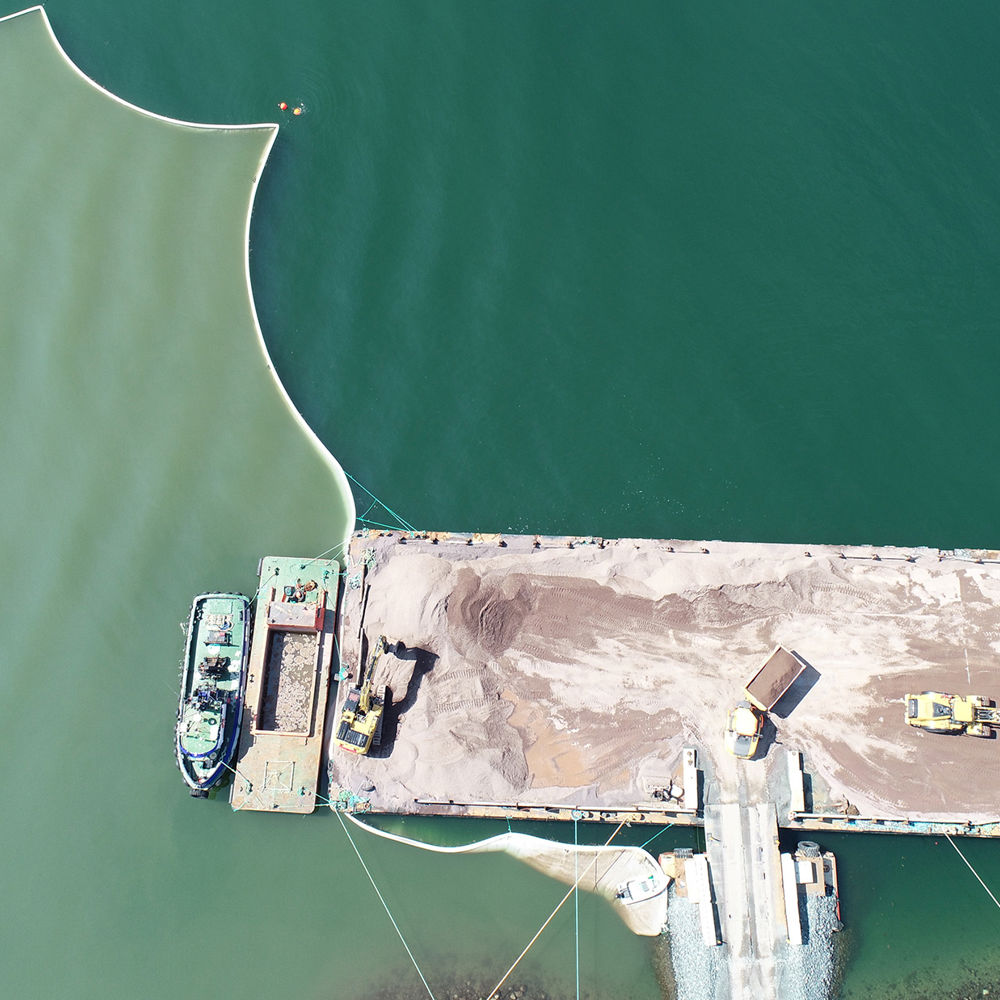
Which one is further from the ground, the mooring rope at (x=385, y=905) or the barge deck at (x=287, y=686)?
the barge deck at (x=287, y=686)

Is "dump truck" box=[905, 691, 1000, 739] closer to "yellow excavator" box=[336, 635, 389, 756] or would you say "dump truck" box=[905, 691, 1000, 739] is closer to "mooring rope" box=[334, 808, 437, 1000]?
"yellow excavator" box=[336, 635, 389, 756]

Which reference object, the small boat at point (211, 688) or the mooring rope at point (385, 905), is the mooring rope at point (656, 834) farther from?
the small boat at point (211, 688)

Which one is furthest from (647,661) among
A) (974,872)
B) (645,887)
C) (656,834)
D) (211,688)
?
(211,688)

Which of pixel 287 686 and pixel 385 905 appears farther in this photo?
pixel 287 686

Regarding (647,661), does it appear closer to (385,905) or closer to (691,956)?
(691,956)

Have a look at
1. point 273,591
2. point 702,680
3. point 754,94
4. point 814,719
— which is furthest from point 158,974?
point 754,94

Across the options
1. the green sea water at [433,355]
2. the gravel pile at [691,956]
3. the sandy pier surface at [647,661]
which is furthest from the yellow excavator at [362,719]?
the gravel pile at [691,956]

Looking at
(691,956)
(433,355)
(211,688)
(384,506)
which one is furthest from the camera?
(433,355)
